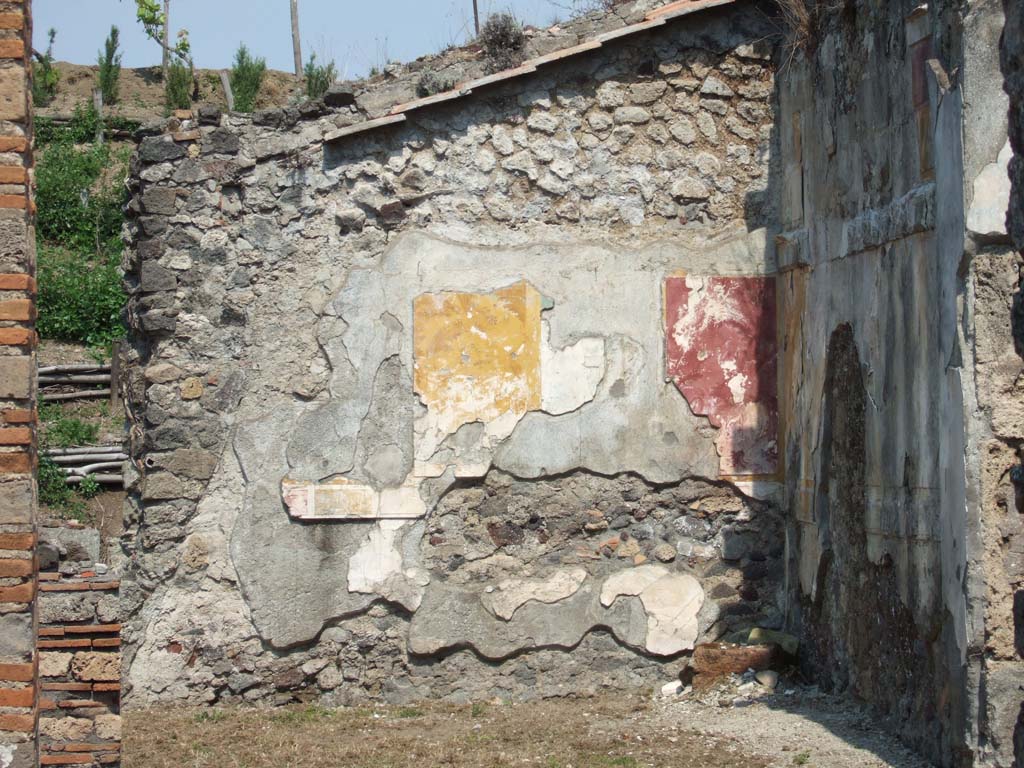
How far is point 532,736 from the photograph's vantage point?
264 inches

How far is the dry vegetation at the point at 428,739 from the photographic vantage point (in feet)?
20.2

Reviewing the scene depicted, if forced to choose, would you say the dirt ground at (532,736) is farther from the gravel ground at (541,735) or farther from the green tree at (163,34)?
the green tree at (163,34)

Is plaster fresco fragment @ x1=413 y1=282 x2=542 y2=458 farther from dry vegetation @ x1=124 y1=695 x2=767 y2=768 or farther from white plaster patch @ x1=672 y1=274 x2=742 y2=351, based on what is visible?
dry vegetation @ x1=124 y1=695 x2=767 y2=768

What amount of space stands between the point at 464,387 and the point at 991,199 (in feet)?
10.7

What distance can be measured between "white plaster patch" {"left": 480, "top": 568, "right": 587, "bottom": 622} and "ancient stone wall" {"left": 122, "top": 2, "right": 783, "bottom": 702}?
0.04ft

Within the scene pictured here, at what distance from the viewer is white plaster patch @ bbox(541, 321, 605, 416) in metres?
7.63

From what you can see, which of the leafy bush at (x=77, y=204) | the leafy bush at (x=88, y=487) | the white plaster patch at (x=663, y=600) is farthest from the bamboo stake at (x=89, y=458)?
the white plaster patch at (x=663, y=600)

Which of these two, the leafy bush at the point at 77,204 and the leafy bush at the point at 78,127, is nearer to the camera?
the leafy bush at the point at 77,204

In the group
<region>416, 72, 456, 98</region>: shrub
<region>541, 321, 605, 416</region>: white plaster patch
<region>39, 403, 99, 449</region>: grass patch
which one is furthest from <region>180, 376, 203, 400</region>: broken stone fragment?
<region>39, 403, 99, 449</region>: grass patch

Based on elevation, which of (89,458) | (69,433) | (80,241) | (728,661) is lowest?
(728,661)

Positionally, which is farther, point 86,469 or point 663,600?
point 86,469

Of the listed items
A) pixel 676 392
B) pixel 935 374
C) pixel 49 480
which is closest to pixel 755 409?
pixel 676 392

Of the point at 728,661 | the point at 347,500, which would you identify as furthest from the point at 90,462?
the point at 728,661

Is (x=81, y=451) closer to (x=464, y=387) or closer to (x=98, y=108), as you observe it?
(x=98, y=108)
